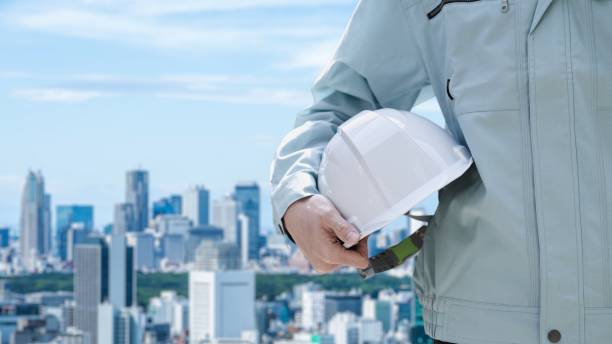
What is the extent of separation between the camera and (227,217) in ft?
170

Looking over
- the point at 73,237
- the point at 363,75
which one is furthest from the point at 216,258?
the point at 363,75

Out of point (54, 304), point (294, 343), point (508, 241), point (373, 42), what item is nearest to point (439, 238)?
point (508, 241)

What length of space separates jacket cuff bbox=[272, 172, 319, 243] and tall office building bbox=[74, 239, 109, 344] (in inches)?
1581

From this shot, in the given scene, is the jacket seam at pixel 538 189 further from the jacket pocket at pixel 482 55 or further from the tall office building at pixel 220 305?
the tall office building at pixel 220 305

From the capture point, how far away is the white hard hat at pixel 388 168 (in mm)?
838

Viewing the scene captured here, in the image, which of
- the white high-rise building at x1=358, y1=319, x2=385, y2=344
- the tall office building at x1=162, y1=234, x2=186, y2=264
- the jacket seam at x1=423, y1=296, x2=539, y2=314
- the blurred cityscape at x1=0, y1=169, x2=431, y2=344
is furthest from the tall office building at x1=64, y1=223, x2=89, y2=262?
the jacket seam at x1=423, y1=296, x2=539, y2=314

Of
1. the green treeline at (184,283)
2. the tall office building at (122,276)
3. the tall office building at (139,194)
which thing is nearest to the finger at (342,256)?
the green treeline at (184,283)

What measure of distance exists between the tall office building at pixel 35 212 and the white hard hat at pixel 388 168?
47.4 metres

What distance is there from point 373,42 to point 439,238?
0.65 ft

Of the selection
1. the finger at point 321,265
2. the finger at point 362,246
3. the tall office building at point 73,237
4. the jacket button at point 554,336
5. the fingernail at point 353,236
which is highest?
the tall office building at point 73,237

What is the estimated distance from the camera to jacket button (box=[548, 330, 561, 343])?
0.78m

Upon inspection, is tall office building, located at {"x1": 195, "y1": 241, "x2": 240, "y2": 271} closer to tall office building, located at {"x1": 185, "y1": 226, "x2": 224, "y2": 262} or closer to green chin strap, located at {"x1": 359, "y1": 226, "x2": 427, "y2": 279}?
tall office building, located at {"x1": 185, "y1": 226, "x2": 224, "y2": 262}

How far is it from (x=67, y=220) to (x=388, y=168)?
48.9 metres

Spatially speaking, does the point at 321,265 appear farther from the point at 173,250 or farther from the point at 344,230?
the point at 173,250
